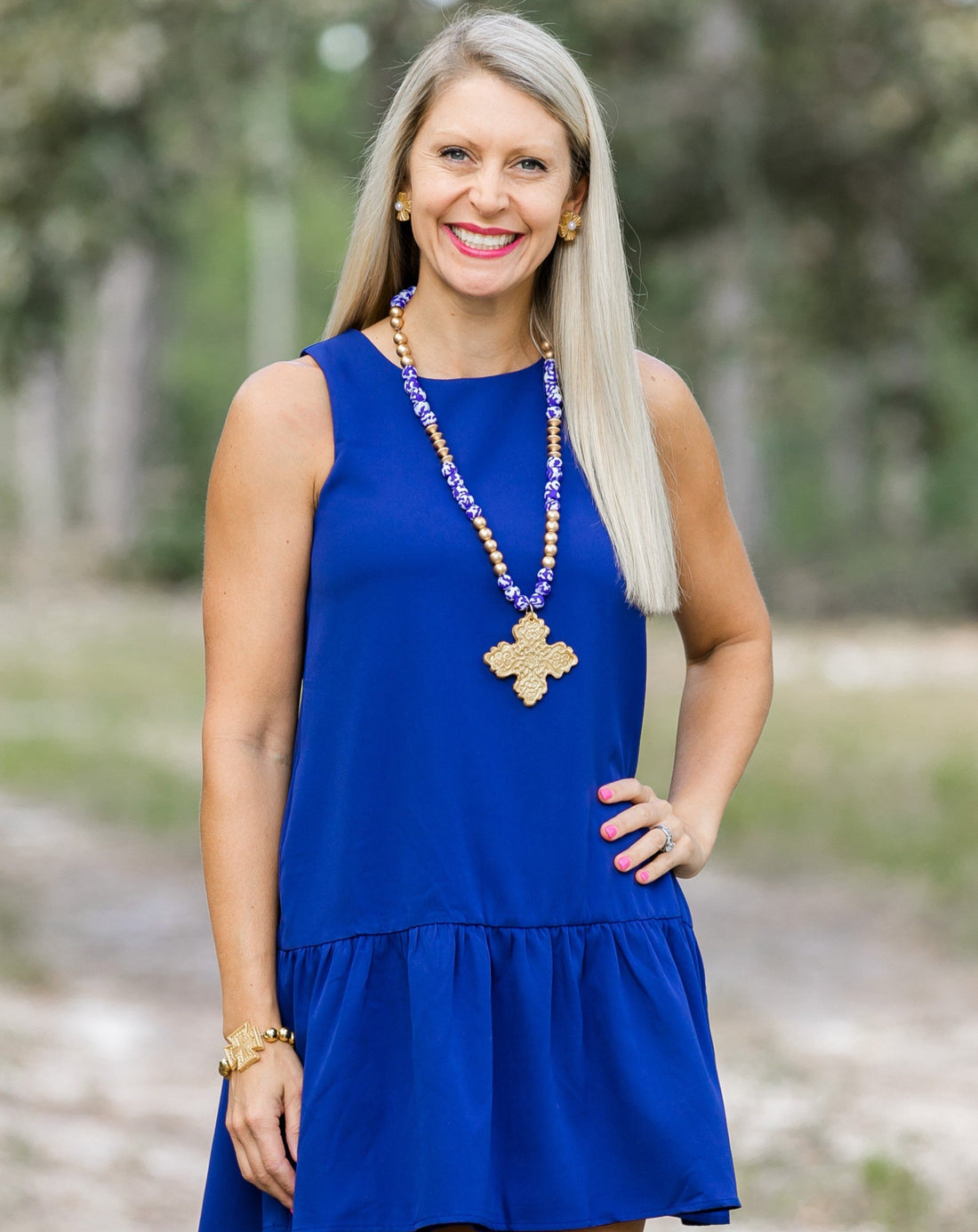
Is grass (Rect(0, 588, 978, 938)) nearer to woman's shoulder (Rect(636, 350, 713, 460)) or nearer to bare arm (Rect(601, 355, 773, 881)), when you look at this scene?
bare arm (Rect(601, 355, 773, 881))

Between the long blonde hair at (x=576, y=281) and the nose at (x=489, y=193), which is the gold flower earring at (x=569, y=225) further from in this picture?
the nose at (x=489, y=193)

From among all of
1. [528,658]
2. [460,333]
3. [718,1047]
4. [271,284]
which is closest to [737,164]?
[718,1047]

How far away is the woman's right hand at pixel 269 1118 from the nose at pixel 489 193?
3.65 ft

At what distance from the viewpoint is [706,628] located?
2.65m

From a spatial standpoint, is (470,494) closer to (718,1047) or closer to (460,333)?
(460,333)

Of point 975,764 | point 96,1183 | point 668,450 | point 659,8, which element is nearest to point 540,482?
point 668,450

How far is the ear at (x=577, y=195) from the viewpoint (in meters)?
2.46

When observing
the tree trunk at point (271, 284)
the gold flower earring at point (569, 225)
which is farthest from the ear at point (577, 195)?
the tree trunk at point (271, 284)

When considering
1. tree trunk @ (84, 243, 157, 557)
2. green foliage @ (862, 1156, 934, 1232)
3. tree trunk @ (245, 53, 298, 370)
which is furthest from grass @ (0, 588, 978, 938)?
tree trunk @ (245, 53, 298, 370)

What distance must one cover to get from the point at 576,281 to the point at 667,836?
78cm

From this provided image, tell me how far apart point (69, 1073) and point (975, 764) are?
606 cm

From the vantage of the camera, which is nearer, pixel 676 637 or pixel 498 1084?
pixel 498 1084

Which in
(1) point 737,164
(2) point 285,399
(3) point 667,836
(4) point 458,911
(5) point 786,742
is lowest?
(4) point 458,911

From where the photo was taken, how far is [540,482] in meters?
2.38
